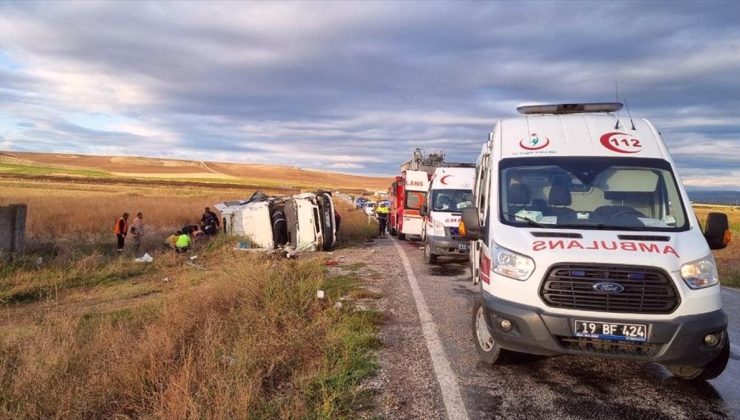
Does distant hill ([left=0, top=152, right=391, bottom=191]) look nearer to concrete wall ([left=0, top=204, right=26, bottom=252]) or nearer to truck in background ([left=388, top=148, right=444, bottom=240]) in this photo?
truck in background ([left=388, top=148, right=444, bottom=240])

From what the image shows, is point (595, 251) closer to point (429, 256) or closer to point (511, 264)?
point (511, 264)

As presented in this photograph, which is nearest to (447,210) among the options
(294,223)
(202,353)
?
(294,223)

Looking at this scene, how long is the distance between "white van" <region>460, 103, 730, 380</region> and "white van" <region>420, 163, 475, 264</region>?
6.29 m

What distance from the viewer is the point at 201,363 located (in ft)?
16.5

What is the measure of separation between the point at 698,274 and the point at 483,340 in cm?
202

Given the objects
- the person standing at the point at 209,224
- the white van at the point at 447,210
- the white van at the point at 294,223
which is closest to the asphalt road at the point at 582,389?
the white van at the point at 447,210

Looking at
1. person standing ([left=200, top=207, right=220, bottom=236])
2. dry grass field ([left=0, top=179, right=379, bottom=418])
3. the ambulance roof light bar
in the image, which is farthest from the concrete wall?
the ambulance roof light bar

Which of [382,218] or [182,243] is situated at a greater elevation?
[382,218]

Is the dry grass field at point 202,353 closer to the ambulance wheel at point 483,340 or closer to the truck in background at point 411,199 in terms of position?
the ambulance wheel at point 483,340

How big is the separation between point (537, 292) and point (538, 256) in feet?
0.97

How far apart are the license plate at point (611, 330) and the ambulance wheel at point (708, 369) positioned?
857mm

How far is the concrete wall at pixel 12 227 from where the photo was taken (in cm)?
1346

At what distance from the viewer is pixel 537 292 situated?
14.6 ft

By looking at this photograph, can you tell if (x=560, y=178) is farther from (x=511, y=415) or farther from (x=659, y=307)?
(x=511, y=415)
